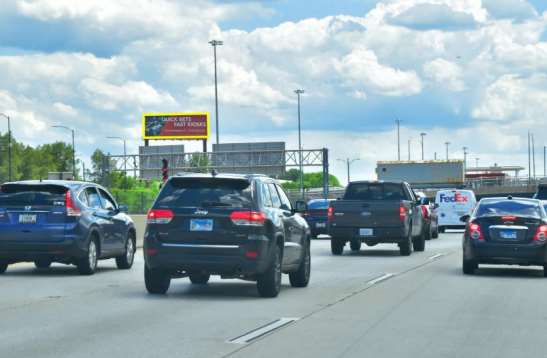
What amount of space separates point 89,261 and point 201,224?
5.55m

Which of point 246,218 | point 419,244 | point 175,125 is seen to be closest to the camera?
point 246,218

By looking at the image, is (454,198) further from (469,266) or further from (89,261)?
(89,261)

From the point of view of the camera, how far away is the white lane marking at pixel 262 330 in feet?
39.4

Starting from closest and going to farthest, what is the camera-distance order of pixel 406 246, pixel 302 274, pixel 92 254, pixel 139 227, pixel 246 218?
pixel 246 218
pixel 302 274
pixel 92 254
pixel 406 246
pixel 139 227

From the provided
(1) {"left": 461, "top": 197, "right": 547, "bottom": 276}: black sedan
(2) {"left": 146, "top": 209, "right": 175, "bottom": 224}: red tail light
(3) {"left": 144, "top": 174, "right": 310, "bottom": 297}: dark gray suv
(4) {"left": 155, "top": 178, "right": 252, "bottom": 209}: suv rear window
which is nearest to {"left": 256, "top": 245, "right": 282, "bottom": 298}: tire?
(3) {"left": 144, "top": 174, "right": 310, "bottom": 297}: dark gray suv

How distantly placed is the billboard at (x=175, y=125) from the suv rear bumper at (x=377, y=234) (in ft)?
290

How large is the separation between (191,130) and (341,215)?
3497 inches

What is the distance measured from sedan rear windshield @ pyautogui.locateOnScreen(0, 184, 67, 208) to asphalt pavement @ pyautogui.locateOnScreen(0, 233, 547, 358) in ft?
4.30

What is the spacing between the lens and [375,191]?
32719 mm

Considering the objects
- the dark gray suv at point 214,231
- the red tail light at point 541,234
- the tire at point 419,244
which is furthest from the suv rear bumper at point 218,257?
the tire at point 419,244

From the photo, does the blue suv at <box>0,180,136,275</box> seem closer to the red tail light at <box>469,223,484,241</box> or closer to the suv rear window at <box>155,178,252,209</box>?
the suv rear window at <box>155,178,252,209</box>

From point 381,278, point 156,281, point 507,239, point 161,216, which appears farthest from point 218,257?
point 507,239

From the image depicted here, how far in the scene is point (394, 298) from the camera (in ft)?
57.3

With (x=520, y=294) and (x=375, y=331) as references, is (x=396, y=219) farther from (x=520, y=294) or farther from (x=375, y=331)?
(x=375, y=331)
